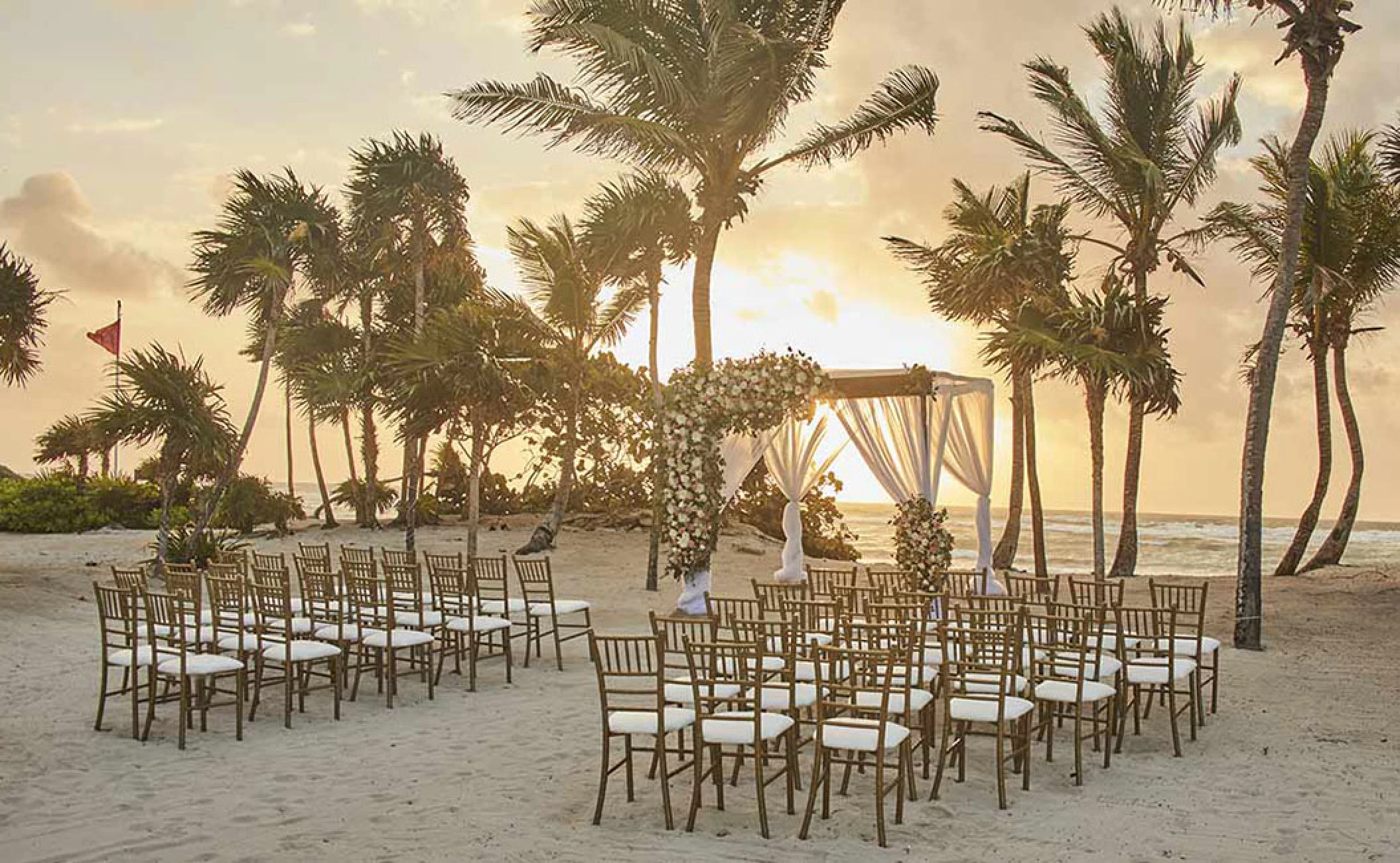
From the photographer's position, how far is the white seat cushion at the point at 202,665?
24.0 ft

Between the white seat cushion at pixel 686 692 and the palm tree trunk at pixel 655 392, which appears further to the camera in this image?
the palm tree trunk at pixel 655 392

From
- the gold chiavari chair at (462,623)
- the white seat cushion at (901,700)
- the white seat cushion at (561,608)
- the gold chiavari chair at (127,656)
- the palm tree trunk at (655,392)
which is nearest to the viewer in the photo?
the white seat cushion at (901,700)

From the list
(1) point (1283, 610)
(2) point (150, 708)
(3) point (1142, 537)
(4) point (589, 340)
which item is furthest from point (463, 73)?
(3) point (1142, 537)

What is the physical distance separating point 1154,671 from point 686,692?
11.0 ft

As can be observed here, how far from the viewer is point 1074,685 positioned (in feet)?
22.4

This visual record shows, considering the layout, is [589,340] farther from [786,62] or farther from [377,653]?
[377,653]

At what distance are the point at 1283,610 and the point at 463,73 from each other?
521 inches

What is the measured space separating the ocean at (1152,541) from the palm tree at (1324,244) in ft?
11.5

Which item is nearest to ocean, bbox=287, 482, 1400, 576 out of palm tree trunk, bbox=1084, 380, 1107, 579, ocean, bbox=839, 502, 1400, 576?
ocean, bbox=839, 502, 1400, 576

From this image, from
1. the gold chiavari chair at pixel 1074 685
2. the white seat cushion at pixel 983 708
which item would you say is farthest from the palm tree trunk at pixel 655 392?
the white seat cushion at pixel 983 708

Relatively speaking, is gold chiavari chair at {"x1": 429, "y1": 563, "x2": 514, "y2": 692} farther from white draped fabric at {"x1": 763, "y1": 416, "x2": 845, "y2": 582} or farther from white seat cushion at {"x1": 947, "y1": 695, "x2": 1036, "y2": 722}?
white draped fabric at {"x1": 763, "y1": 416, "x2": 845, "y2": 582}

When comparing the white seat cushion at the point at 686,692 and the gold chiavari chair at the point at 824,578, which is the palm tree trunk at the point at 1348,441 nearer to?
the gold chiavari chair at the point at 824,578

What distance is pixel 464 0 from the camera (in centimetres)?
1342

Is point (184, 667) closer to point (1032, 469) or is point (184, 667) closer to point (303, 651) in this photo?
point (303, 651)
